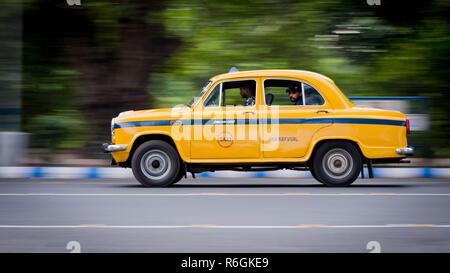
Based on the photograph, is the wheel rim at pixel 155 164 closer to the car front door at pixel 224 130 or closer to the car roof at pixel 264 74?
the car front door at pixel 224 130

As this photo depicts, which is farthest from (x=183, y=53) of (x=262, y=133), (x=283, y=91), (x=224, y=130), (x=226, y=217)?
(x=226, y=217)

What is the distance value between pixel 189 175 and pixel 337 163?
140 inches

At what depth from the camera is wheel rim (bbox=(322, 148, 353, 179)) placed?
11.3 m

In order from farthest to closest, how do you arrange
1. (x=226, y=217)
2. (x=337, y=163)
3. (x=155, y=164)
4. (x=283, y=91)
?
1. (x=283, y=91)
2. (x=155, y=164)
3. (x=337, y=163)
4. (x=226, y=217)

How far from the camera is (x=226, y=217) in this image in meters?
8.27

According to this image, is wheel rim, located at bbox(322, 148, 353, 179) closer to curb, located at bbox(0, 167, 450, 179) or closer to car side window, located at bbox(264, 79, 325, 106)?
car side window, located at bbox(264, 79, 325, 106)

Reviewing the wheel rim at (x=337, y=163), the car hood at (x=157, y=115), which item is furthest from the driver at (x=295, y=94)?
the car hood at (x=157, y=115)

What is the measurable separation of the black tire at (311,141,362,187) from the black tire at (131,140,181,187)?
7.44ft

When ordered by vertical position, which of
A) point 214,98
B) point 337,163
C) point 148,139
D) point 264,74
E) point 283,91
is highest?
point 264,74

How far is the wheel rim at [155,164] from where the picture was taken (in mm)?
11422

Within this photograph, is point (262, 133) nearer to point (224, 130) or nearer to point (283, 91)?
point (224, 130)

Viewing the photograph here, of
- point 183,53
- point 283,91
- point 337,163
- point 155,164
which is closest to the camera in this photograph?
point 337,163

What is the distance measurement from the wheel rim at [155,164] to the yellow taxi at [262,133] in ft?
0.05

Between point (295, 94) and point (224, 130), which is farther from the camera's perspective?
point (295, 94)
